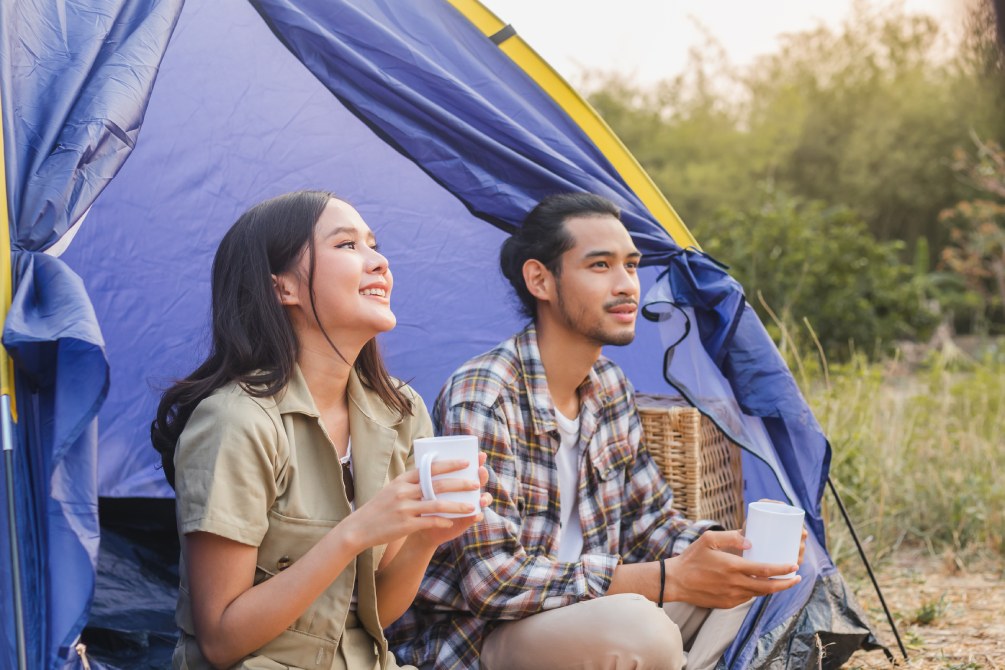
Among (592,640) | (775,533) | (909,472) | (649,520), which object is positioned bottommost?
(909,472)

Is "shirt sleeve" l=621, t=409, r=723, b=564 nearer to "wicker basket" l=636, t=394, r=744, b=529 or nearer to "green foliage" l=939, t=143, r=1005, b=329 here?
"wicker basket" l=636, t=394, r=744, b=529

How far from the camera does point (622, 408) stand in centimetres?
262

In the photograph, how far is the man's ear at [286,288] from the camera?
189 cm

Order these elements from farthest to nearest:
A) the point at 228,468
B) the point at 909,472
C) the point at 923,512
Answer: the point at 909,472
the point at 923,512
the point at 228,468

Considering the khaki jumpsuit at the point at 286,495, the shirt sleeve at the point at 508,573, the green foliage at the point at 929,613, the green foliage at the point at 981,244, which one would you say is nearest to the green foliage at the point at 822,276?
the green foliage at the point at 981,244

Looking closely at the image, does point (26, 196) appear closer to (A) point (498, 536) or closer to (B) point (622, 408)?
(A) point (498, 536)

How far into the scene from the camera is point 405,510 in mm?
1534

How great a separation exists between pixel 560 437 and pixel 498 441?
0.23m

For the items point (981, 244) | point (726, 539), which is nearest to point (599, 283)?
point (726, 539)

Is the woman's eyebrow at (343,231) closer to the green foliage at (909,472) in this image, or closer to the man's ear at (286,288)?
the man's ear at (286,288)

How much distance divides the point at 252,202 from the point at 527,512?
1.39m

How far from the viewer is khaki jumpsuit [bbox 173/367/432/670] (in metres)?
1.63

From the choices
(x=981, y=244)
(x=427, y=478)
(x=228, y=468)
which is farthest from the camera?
(x=981, y=244)

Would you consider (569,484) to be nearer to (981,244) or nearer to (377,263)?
(377,263)
